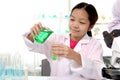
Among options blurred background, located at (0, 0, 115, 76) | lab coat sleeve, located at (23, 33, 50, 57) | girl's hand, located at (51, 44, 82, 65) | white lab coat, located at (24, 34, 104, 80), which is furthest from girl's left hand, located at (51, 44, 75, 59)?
blurred background, located at (0, 0, 115, 76)

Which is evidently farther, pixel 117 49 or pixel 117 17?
pixel 117 17

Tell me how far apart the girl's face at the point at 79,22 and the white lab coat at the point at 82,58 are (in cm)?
8

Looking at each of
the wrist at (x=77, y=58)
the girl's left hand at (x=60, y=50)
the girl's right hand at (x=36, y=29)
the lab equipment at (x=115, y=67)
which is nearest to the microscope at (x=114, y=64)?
the lab equipment at (x=115, y=67)

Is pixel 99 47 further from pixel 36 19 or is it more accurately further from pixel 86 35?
pixel 36 19

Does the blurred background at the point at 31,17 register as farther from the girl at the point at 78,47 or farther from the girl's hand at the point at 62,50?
the girl's hand at the point at 62,50

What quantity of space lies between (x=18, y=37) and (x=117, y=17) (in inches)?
53.6

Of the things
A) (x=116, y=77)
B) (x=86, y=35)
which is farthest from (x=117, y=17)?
(x=116, y=77)

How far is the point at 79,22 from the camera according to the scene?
124 centimetres

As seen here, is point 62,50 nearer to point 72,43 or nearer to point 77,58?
point 77,58

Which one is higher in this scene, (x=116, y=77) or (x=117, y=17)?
(x=117, y=17)

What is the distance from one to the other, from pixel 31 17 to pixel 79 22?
1.41 meters

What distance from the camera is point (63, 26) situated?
261 cm

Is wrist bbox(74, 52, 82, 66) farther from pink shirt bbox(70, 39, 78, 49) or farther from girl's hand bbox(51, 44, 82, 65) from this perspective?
pink shirt bbox(70, 39, 78, 49)

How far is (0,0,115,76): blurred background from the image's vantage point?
2.53 metres
